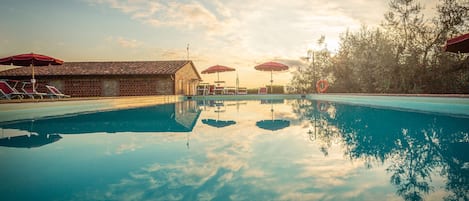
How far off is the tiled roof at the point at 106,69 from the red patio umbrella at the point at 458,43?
17056mm

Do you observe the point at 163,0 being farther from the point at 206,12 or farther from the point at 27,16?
the point at 27,16

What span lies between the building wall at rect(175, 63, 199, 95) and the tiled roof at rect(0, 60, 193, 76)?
59 centimetres

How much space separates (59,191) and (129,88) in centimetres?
2034

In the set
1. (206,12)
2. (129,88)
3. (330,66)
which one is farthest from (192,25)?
(330,66)

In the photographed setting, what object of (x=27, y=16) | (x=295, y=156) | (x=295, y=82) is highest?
(x=27, y=16)

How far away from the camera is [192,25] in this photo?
58.7 feet

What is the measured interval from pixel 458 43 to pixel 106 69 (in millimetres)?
21825

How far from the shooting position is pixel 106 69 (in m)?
22.0

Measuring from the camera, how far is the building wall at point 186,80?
2212cm

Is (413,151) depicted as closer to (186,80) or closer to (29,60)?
(29,60)

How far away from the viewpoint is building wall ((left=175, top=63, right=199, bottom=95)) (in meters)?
22.1

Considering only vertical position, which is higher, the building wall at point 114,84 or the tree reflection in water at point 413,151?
the building wall at point 114,84

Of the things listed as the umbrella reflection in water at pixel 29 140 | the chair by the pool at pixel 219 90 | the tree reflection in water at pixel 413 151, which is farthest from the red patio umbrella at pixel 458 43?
the chair by the pool at pixel 219 90

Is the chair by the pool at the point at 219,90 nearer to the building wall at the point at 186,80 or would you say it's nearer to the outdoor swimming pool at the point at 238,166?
the building wall at the point at 186,80
